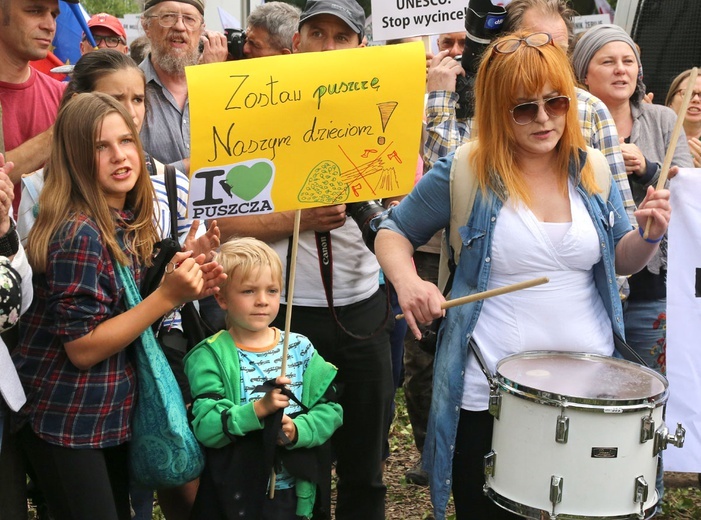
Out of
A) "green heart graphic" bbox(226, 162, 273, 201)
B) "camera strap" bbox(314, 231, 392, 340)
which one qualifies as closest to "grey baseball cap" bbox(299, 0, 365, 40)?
"camera strap" bbox(314, 231, 392, 340)

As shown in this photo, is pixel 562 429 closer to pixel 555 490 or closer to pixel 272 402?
pixel 555 490

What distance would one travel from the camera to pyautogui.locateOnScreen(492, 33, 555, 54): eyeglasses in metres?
3.11

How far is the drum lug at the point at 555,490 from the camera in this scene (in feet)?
9.43

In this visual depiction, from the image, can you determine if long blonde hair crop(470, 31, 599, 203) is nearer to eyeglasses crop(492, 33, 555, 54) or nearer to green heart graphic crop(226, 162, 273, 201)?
eyeglasses crop(492, 33, 555, 54)

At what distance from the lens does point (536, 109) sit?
312 cm

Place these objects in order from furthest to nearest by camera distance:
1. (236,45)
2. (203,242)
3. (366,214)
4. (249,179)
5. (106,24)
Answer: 1. (106,24)
2. (236,45)
3. (366,214)
4. (203,242)
5. (249,179)

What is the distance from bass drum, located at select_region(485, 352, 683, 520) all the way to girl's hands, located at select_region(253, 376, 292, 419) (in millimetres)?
660

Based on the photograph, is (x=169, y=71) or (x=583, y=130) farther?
(x=169, y=71)

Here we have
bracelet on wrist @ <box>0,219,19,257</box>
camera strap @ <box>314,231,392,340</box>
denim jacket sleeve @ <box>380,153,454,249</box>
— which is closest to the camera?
bracelet on wrist @ <box>0,219,19,257</box>

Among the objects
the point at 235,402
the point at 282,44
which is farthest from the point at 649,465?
the point at 282,44

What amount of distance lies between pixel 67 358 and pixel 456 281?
1.26 metres

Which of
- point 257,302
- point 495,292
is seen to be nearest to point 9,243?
point 257,302

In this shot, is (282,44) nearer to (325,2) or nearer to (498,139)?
(325,2)

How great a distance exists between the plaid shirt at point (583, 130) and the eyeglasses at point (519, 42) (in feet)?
3.31
